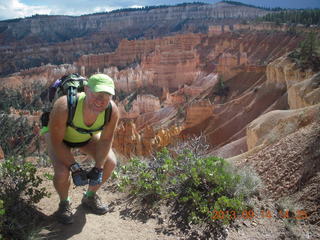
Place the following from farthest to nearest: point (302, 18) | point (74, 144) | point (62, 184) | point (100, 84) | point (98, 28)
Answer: point (98, 28), point (302, 18), point (74, 144), point (62, 184), point (100, 84)

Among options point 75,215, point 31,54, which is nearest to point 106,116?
point 75,215

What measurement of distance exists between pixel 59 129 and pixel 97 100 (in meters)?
0.44

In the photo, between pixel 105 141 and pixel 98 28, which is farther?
pixel 98 28

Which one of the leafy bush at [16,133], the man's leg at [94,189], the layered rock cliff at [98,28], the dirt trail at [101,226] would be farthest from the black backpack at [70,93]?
the layered rock cliff at [98,28]

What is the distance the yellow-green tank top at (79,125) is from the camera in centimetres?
272

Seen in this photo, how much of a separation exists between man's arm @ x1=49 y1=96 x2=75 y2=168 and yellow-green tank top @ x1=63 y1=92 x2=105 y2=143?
0.10 meters

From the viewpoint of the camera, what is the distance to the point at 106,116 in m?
2.84

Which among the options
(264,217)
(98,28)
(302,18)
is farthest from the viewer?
(98,28)

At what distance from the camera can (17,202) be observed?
110 inches

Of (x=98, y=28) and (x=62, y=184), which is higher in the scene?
(x=98, y=28)

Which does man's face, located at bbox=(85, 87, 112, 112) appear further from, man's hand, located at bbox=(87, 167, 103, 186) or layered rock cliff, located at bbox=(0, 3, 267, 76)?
layered rock cliff, located at bbox=(0, 3, 267, 76)

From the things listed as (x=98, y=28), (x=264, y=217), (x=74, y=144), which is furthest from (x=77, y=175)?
(x=98, y=28)

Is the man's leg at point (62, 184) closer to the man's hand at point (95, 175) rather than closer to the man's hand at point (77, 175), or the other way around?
the man's hand at point (77, 175)

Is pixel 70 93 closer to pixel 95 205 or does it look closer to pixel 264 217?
pixel 95 205
